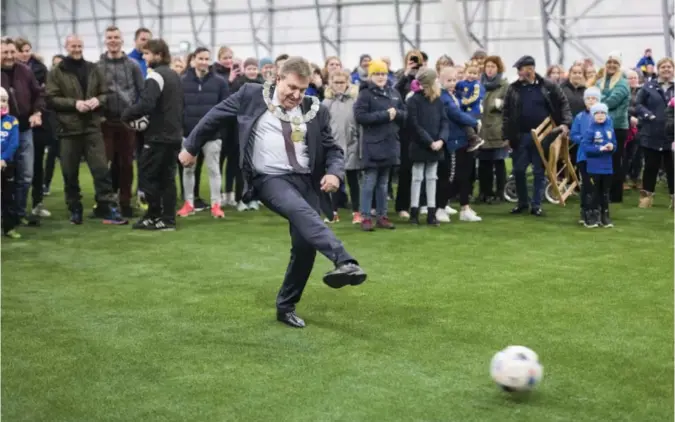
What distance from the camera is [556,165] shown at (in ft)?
34.6

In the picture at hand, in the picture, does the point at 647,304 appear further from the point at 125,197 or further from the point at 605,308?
the point at 125,197

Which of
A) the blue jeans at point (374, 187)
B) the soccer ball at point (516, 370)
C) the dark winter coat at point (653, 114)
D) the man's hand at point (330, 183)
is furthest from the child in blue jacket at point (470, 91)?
the soccer ball at point (516, 370)

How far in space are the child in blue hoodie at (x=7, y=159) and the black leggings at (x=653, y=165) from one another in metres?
7.08

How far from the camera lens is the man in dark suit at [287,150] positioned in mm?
5180

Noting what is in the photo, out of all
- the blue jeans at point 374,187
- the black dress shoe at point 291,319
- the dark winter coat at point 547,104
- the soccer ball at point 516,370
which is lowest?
the black dress shoe at point 291,319

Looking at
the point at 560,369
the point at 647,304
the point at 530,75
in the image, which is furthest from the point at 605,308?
the point at 530,75

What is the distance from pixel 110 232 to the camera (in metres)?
8.74

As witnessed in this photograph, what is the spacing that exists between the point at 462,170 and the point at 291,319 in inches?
190

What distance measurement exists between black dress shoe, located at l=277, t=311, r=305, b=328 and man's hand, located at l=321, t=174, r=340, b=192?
782mm

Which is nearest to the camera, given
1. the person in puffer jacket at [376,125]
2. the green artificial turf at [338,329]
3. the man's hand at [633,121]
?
the green artificial turf at [338,329]

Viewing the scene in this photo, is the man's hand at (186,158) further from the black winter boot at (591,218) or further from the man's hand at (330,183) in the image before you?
the black winter boot at (591,218)

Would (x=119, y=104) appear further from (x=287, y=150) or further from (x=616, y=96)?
(x=616, y=96)

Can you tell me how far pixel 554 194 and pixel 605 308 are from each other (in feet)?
17.6

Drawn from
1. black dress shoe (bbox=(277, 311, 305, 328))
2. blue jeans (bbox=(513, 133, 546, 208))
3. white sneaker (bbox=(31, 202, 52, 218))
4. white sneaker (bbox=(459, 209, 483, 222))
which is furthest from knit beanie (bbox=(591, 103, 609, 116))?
white sneaker (bbox=(31, 202, 52, 218))
